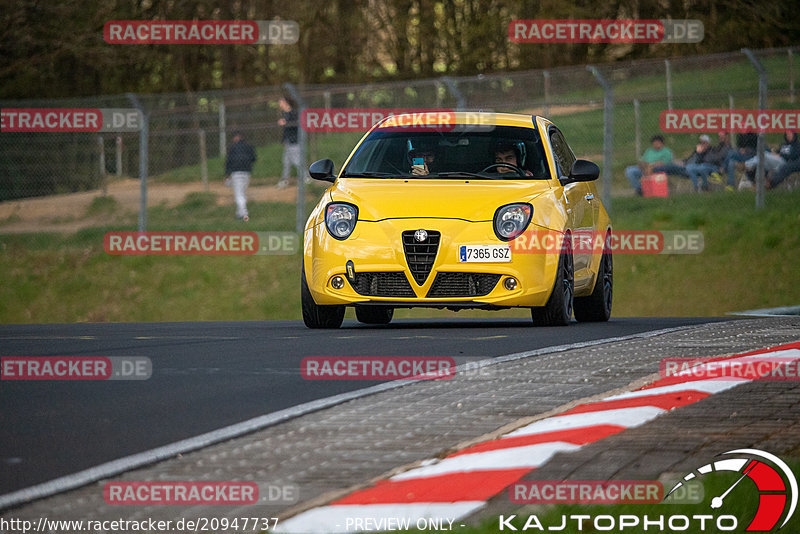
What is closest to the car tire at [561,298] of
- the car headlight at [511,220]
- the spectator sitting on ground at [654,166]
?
the car headlight at [511,220]

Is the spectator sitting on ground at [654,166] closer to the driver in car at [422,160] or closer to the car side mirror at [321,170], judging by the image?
the driver in car at [422,160]

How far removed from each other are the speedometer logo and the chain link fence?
52.6ft

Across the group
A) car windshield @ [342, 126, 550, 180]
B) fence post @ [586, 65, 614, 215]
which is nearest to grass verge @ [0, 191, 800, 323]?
fence post @ [586, 65, 614, 215]

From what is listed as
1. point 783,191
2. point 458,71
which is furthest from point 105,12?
point 783,191

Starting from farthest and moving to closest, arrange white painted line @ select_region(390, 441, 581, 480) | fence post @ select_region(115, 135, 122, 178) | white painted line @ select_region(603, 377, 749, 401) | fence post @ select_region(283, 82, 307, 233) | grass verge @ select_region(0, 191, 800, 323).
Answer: fence post @ select_region(115, 135, 122, 178)
fence post @ select_region(283, 82, 307, 233)
grass verge @ select_region(0, 191, 800, 323)
white painted line @ select_region(603, 377, 749, 401)
white painted line @ select_region(390, 441, 581, 480)

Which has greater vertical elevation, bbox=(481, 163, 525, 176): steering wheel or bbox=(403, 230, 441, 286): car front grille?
bbox=(481, 163, 525, 176): steering wheel

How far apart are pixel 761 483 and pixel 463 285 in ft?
21.2

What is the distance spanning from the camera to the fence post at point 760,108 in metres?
21.1

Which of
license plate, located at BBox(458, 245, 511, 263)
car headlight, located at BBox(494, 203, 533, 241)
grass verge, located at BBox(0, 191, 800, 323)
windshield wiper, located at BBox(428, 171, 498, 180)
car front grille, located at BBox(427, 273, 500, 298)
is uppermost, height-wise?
windshield wiper, located at BBox(428, 171, 498, 180)

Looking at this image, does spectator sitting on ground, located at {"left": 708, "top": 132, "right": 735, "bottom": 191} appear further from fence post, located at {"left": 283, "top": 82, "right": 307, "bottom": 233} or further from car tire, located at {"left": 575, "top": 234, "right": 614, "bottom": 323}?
car tire, located at {"left": 575, "top": 234, "right": 614, "bottom": 323}

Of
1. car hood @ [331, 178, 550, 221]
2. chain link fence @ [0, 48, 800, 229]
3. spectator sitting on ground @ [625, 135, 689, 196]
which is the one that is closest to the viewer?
car hood @ [331, 178, 550, 221]

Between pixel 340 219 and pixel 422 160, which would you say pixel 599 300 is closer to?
pixel 422 160

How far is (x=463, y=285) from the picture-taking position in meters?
11.5

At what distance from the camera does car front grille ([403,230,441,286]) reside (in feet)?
37.5
